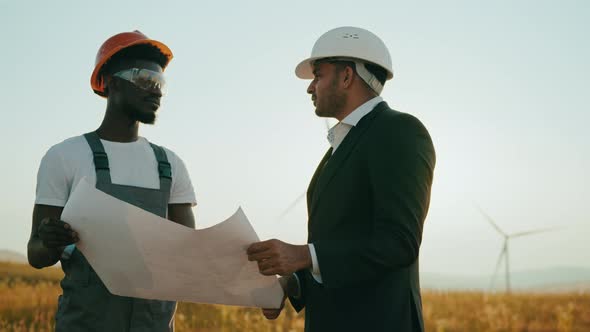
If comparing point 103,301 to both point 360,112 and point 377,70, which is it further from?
point 377,70

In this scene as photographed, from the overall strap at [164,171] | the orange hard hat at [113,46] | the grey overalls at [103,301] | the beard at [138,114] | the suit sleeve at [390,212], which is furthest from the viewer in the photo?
the orange hard hat at [113,46]

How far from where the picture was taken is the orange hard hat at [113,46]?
16.3ft

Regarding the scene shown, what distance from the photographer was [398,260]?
3.31 m

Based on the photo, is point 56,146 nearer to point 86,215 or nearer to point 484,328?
point 86,215

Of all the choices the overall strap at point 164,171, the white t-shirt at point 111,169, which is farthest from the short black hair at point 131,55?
the overall strap at point 164,171

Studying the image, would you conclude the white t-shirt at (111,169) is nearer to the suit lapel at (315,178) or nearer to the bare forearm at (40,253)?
the bare forearm at (40,253)

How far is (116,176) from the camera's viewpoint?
454cm

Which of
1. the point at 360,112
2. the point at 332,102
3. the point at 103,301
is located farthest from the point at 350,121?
the point at 103,301

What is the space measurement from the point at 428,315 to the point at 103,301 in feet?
24.5

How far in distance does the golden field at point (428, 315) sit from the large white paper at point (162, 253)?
5438 mm

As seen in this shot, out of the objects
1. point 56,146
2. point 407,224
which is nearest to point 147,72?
point 56,146

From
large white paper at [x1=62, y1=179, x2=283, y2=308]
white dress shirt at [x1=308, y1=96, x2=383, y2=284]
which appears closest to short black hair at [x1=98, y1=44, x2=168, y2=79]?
large white paper at [x1=62, y1=179, x2=283, y2=308]

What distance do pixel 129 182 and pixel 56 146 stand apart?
0.56 meters

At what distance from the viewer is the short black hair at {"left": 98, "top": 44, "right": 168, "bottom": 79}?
16.5 feet
